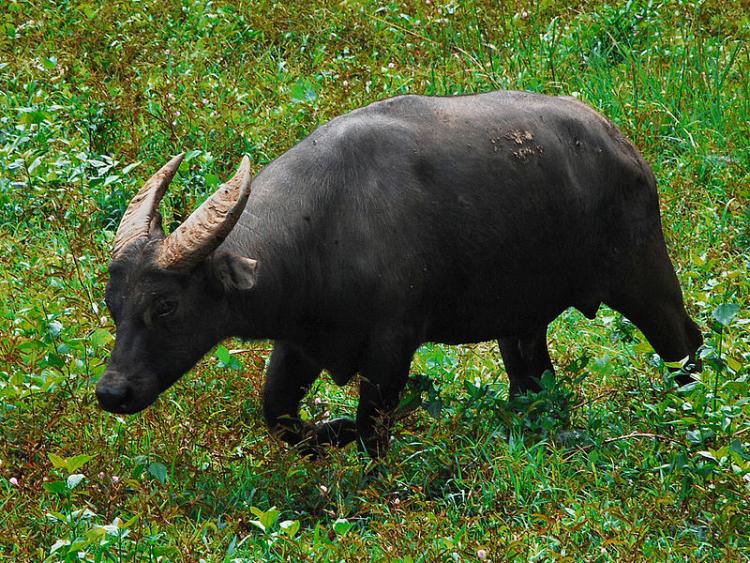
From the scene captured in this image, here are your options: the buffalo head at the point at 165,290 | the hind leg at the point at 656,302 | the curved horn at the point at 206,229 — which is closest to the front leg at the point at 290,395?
the buffalo head at the point at 165,290

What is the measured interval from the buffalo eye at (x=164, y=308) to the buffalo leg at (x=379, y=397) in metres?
0.82

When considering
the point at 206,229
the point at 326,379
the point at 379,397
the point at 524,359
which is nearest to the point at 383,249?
the point at 379,397

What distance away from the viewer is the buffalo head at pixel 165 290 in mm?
4625

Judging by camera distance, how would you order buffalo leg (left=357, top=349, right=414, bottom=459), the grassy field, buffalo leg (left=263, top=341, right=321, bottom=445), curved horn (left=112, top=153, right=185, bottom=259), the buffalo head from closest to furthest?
the grassy field
the buffalo head
curved horn (left=112, top=153, right=185, bottom=259)
buffalo leg (left=357, top=349, right=414, bottom=459)
buffalo leg (left=263, top=341, right=321, bottom=445)

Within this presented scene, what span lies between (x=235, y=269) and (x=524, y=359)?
5.91 feet

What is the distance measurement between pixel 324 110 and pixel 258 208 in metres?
3.18

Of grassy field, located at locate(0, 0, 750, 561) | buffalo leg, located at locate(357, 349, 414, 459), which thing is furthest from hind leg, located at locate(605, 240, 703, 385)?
buffalo leg, located at locate(357, 349, 414, 459)

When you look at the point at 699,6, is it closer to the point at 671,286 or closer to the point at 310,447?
the point at 671,286


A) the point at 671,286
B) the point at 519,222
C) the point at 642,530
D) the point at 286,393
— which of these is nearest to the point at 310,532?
the point at 286,393

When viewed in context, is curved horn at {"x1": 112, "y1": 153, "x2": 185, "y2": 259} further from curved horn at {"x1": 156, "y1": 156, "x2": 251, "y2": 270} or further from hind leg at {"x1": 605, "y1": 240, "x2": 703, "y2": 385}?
hind leg at {"x1": 605, "y1": 240, "x2": 703, "y2": 385}

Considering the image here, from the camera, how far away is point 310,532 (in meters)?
4.68

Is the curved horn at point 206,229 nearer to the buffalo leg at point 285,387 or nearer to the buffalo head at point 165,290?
the buffalo head at point 165,290

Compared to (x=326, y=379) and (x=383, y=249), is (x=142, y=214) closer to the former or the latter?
(x=383, y=249)

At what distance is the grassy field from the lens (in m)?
4.48
